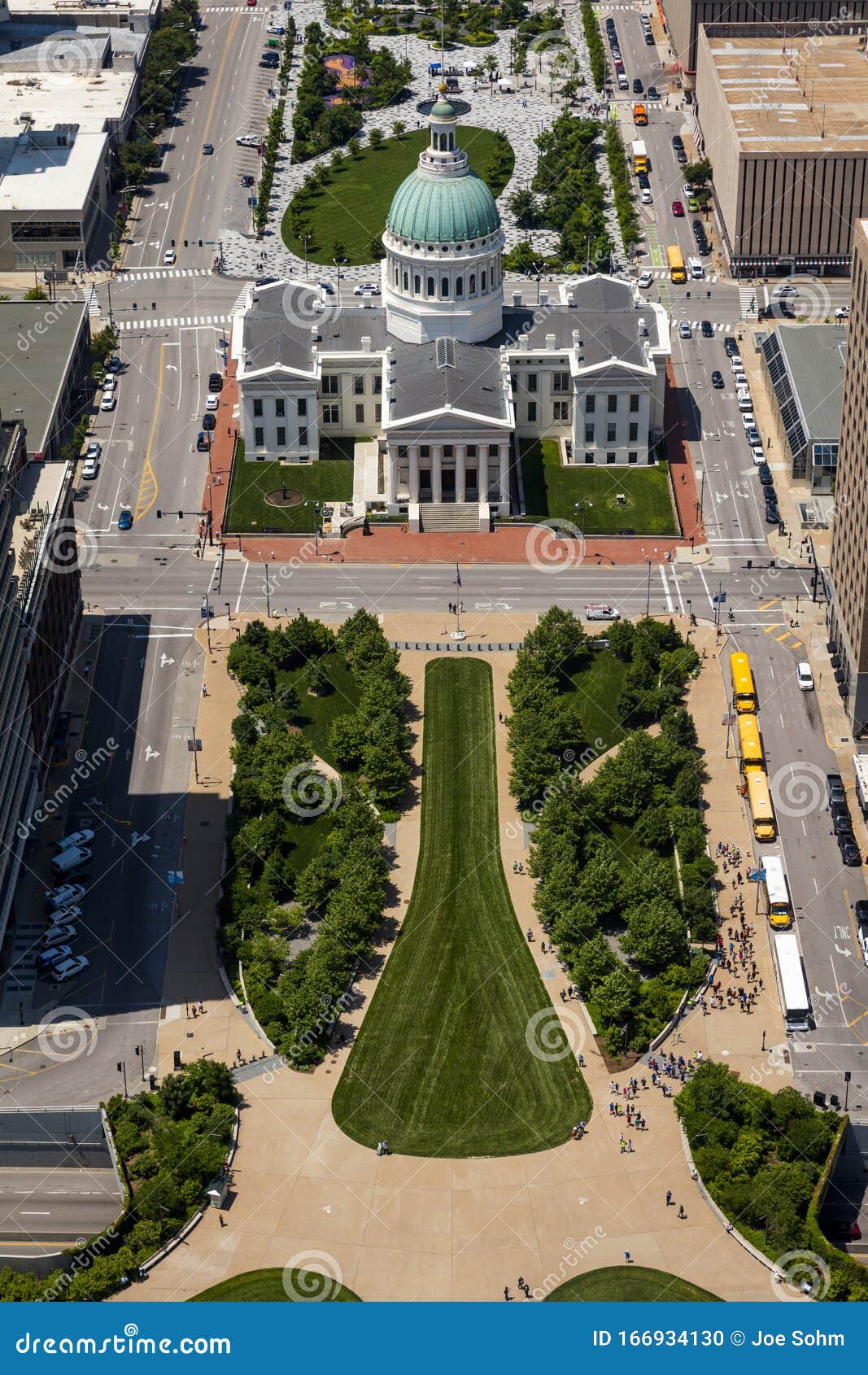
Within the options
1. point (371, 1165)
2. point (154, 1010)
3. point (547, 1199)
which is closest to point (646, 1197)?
point (547, 1199)

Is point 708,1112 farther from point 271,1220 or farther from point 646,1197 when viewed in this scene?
point 271,1220

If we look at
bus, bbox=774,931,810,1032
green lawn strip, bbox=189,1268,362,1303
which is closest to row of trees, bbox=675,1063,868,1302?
bus, bbox=774,931,810,1032

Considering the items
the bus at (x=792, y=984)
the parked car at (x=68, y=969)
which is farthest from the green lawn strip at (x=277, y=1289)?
the bus at (x=792, y=984)

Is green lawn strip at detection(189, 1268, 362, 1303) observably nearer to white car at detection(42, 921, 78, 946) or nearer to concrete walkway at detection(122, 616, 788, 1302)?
concrete walkway at detection(122, 616, 788, 1302)

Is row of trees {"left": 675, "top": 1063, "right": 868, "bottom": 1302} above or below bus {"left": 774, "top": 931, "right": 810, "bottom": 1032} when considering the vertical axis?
above

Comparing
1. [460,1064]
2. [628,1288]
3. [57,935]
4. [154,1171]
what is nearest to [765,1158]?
[628,1288]

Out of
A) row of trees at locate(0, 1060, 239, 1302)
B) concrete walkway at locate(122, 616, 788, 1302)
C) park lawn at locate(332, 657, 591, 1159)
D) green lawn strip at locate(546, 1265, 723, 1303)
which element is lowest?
park lawn at locate(332, 657, 591, 1159)

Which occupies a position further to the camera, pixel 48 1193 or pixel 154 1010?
pixel 154 1010
